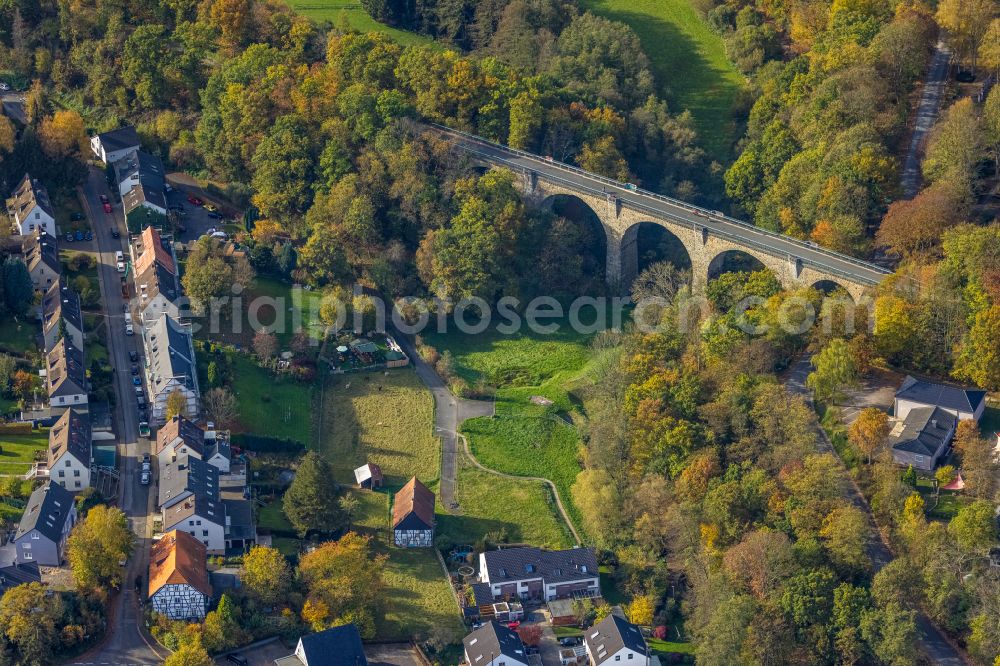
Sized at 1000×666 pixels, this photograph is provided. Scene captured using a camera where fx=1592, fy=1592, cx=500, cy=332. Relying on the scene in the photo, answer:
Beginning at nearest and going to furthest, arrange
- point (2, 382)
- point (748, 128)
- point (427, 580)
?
point (427, 580)
point (2, 382)
point (748, 128)

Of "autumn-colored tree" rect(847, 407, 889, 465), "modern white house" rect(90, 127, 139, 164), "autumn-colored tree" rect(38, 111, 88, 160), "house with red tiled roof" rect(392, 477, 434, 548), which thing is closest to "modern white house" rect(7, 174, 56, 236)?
"autumn-colored tree" rect(38, 111, 88, 160)

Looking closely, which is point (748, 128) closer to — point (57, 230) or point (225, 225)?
point (225, 225)

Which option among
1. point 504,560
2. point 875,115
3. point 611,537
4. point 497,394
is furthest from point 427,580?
point 875,115

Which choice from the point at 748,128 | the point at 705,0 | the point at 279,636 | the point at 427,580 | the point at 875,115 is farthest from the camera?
the point at 705,0

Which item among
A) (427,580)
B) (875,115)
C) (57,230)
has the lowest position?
(427,580)

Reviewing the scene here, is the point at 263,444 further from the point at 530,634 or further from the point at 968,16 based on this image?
the point at 968,16

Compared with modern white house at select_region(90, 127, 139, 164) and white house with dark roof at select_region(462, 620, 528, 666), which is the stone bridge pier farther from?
white house with dark roof at select_region(462, 620, 528, 666)

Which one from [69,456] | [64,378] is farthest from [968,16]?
[69,456]
